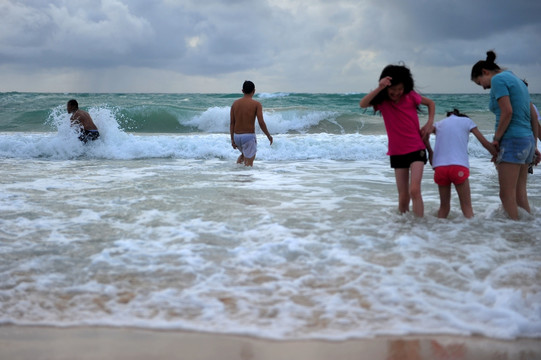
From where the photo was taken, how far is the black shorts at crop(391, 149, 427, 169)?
15.1 feet

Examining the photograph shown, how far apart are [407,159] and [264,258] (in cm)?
177

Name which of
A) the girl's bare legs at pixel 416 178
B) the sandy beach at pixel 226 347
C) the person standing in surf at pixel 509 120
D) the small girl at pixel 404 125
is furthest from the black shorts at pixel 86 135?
the sandy beach at pixel 226 347

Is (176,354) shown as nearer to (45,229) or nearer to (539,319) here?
(539,319)

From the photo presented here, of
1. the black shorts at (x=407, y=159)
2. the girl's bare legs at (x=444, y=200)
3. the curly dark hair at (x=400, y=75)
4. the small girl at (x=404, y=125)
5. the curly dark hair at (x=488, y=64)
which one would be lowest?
the girl's bare legs at (x=444, y=200)

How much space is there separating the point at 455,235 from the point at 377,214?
3.42ft

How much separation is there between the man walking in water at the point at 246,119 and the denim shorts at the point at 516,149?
450 centimetres

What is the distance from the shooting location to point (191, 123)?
22562mm

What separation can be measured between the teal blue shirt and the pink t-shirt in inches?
26.8

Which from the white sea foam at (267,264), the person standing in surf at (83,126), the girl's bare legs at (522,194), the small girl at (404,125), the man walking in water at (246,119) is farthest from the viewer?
the person standing in surf at (83,126)

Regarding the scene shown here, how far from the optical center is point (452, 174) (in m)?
4.59

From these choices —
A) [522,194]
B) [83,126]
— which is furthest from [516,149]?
[83,126]

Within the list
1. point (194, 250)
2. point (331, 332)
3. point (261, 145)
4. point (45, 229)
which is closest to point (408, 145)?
point (194, 250)

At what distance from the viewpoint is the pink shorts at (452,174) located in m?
4.56

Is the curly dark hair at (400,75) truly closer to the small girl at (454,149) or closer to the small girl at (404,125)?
the small girl at (404,125)
